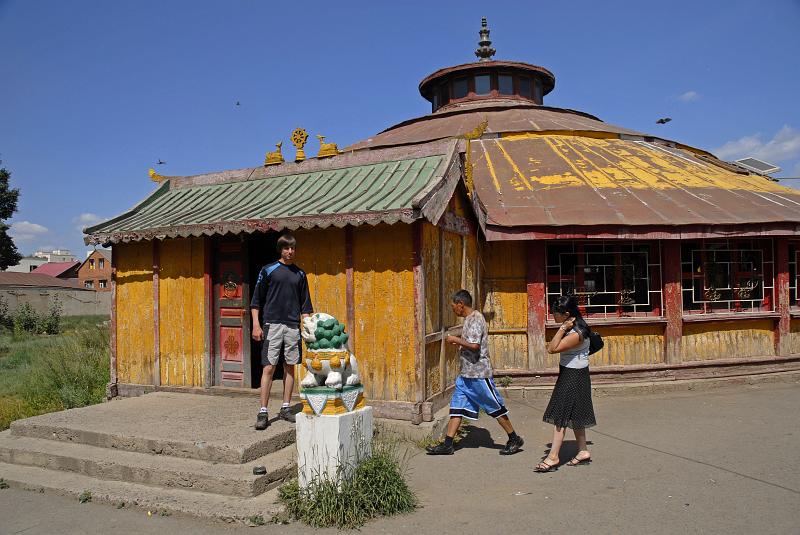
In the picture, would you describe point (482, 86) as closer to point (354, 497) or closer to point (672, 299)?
point (672, 299)

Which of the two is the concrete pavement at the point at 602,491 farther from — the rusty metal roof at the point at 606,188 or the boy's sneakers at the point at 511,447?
the rusty metal roof at the point at 606,188

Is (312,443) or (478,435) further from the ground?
(312,443)

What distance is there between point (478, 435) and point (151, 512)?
371 centimetres

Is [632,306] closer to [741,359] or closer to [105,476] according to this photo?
[741,359]

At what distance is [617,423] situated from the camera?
7.52 meters

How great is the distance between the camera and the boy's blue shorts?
5879 millimetres

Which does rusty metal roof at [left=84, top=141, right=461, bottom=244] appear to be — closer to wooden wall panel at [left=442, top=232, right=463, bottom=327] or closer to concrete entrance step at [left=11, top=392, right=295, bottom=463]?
wooden wall panel at [left=442, top=232, right=463, bottom=327]

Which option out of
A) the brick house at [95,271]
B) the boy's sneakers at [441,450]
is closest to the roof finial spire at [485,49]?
the boy's sneakers at [441,450]

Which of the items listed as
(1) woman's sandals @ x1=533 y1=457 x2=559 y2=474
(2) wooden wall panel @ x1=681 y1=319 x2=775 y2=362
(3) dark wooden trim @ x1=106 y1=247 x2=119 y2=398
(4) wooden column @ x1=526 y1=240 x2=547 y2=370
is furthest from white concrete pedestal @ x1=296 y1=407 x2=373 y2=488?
(2) wooden wall panel @ x1=681 y1=319 x2=775 y2=362

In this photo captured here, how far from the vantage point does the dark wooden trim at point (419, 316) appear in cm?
655

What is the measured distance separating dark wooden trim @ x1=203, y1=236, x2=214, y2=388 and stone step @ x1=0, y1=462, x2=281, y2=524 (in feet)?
7.58

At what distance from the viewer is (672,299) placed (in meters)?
9.30

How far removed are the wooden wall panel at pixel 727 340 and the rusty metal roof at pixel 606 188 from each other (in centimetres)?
174

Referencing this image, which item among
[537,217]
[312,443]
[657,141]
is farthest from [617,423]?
[657,141]
